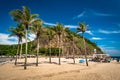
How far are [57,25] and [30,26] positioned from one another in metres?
12.7

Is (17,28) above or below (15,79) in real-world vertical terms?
above

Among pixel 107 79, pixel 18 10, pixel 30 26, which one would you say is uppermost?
pixel 18 10

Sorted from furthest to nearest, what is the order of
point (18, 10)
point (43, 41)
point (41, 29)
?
A: point (43, 41)
point (41, 29)
point (18, 10)

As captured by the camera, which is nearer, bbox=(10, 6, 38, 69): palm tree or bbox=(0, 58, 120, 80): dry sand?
bbox=(0, 58, 120, 80): dry sand

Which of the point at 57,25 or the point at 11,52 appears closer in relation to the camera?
the point at 57,25

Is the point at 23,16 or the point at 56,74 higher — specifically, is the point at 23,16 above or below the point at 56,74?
above

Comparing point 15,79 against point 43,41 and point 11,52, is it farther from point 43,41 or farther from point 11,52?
point 43,41

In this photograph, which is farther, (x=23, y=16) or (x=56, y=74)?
(x=23, y=16)

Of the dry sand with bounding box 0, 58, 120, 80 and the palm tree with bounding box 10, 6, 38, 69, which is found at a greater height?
the palm tree with bounding box 10, 6, 38, 69

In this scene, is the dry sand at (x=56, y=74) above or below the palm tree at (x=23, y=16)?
below

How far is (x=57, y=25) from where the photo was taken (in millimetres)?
43031

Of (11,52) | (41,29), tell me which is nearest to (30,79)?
(41,29)

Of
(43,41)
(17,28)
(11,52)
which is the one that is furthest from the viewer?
(43,41)

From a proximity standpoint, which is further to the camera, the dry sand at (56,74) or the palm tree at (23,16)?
the palm tree at (23,16)
